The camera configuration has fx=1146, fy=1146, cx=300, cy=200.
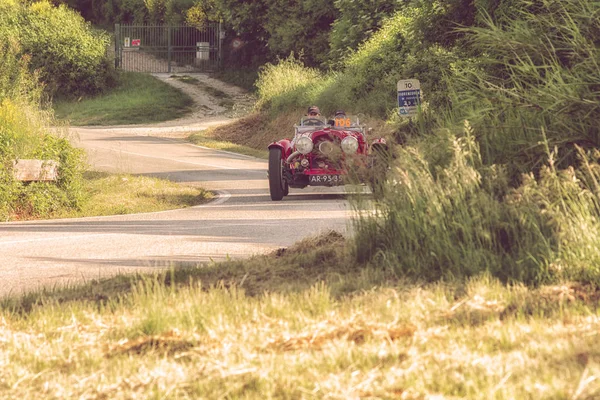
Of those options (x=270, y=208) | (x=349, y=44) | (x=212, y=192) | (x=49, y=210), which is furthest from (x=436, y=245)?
(x=349, y=44)

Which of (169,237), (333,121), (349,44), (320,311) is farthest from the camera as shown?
(349,44)

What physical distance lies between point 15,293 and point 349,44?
115 feet

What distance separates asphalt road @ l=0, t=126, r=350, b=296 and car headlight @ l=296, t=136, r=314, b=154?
0.91 m

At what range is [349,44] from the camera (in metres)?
43.4

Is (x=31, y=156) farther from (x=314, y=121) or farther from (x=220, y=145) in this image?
(x=220, y=145)

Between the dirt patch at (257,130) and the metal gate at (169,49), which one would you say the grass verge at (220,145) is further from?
the metal gate at (169,49)

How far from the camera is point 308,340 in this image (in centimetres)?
620

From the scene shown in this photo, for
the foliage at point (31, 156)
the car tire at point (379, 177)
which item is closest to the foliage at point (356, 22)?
the foliage at point (31, 156)

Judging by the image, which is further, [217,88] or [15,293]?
[217,88]

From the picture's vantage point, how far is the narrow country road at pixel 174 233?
11133 millimetres

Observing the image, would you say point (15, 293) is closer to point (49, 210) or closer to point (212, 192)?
point (49, 210)

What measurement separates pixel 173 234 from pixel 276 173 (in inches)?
226

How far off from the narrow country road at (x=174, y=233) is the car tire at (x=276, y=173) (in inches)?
10.0

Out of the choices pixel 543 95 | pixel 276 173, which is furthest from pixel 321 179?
pixel 543 95
